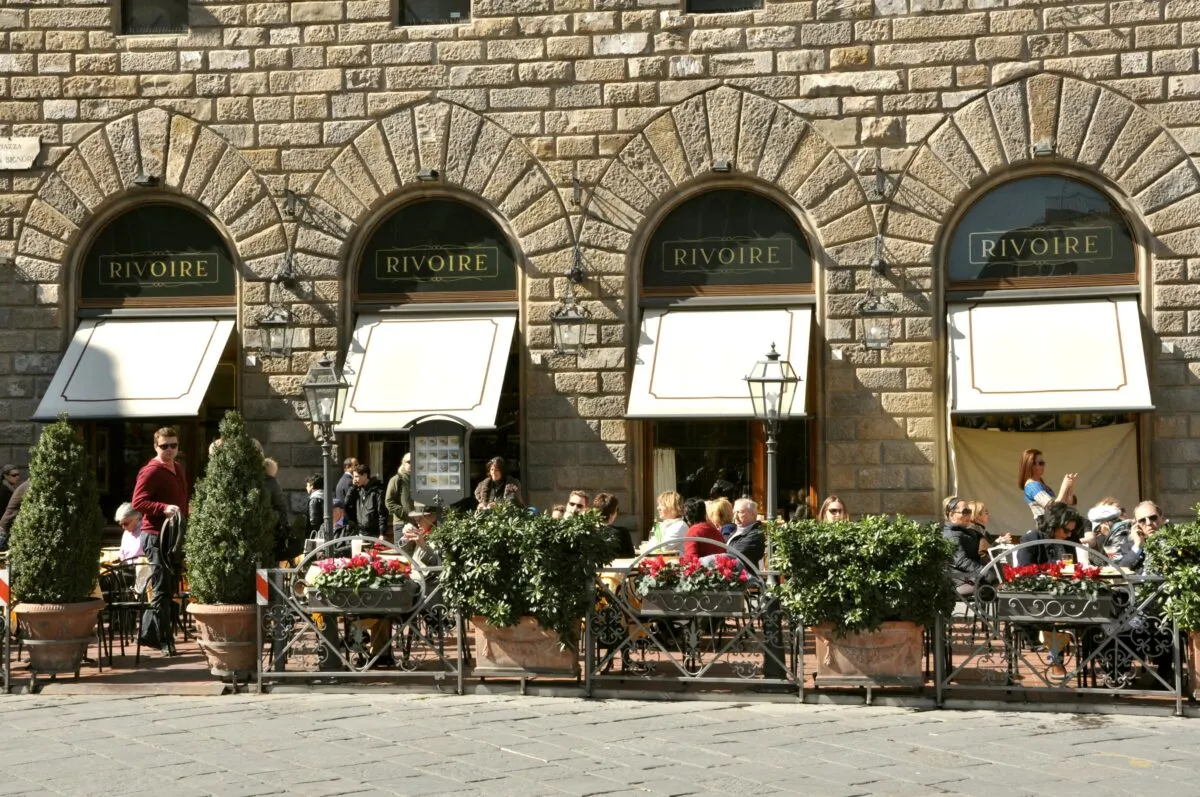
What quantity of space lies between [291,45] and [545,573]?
874 cm

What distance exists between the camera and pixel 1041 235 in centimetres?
1661

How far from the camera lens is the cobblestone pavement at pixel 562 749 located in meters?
8.24

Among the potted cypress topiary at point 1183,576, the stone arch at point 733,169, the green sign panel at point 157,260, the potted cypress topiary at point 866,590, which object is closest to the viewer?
the potted cypress topiary at point 1183,576

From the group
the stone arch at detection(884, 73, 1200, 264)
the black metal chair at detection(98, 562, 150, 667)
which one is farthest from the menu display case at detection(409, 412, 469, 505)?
the stone arch at detection(884, 73, 1200, 264)

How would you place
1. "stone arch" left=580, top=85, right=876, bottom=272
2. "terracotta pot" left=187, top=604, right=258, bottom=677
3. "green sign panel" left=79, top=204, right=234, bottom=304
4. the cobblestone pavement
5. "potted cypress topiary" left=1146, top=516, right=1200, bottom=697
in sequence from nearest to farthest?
the cobblestone pavement, "potted cypress topiary" left=1146, top=516, right=1200, bottom=697, "terracotta pot" left=187, top=604, right=258, bottom=677, "stone arch" left=580, top=85, right=876, bottom=272, "green sign panel" left=79, top=204, right=234, bottom=304

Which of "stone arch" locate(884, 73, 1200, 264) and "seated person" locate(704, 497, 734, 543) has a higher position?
"stone arch" locate(884, 73, 1200, 264)

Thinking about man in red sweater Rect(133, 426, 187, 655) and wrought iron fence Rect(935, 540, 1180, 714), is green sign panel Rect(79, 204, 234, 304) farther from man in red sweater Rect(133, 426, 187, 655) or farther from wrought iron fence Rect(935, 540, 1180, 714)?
wrought iron fence Rect(935, 540, 1180, 714)

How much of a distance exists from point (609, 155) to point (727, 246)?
154cm

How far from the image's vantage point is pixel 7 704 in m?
11.1

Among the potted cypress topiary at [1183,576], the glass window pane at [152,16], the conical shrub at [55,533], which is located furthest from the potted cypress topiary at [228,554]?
the glass window pane at [152,16]

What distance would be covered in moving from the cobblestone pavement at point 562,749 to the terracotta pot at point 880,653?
0.76 feet

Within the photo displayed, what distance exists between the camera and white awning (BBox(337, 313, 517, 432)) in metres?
16.6

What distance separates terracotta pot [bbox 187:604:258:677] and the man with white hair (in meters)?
3.78

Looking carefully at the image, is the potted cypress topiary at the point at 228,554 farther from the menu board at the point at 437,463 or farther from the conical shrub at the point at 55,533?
the menu board at the point at 437,463
